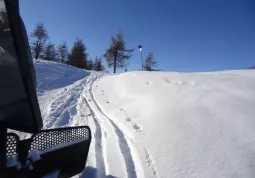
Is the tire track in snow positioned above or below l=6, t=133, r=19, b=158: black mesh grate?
below

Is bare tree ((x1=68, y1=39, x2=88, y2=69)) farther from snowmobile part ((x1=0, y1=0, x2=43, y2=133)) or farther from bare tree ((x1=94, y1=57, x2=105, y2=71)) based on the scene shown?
snowmobile part ((x1=0, y1=0, x2=43, y2=133))

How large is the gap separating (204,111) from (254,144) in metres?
1.04

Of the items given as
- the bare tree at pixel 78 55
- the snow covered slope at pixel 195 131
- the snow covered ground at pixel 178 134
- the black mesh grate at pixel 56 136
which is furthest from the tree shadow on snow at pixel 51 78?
the bare tree at pixel 78 55

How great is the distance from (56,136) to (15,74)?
2.59 feet

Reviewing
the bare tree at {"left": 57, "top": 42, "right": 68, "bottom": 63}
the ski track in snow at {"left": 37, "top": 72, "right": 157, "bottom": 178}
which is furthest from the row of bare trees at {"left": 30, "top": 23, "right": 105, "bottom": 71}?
the ski track in snow at {"left": 37, "top": 72, "right": 157, "bottom": 178}

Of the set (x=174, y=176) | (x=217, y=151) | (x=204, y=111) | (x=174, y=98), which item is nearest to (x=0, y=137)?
(x=174, y=176)

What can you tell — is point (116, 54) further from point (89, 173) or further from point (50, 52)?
point (89, 173)

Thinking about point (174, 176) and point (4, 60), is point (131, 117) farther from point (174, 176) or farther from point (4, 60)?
point (4, 60)

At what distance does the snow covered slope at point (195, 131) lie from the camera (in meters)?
2.02

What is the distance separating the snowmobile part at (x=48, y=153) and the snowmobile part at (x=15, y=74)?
21 cm

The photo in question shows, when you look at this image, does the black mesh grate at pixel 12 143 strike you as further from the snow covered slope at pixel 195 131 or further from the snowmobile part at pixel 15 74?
the snow covered slope at pixel 195 131

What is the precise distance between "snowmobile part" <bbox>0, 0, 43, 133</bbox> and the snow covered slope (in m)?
1.47

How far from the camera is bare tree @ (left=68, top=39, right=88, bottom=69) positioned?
3609 centimetres

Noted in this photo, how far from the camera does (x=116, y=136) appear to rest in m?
3.08
